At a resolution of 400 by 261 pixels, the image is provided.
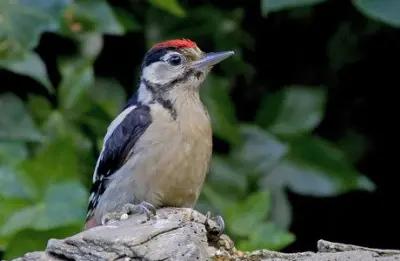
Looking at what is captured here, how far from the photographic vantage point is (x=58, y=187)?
153 inches

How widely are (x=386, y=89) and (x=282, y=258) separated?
192cm

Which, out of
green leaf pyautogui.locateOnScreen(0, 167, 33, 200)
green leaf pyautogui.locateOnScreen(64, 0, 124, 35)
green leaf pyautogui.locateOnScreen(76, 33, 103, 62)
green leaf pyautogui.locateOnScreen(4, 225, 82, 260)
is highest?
green leaf pyautogui.locateOnScreen(64, 0, 124, 35)

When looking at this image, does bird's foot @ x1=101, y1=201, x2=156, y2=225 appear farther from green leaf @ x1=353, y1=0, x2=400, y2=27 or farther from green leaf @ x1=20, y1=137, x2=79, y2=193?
green leaf @ x1=353, y1=0, x2=400, y2=27

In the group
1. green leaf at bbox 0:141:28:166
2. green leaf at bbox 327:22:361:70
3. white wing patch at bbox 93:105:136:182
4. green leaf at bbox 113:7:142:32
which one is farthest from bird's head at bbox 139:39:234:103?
green leaf at bbox 327:22:361:70

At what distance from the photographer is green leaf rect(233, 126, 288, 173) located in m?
4.36

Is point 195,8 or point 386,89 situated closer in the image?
point 195,8

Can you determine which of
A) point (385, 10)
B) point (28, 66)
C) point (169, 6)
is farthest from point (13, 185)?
point (385, 10)

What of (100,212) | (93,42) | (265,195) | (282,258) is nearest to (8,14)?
(93,42)

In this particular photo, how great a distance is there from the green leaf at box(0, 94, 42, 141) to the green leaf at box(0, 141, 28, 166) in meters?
0.02

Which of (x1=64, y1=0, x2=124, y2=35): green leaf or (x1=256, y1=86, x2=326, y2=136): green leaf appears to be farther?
(x1=256, y1=86, x2=326, y2=136): green leaf

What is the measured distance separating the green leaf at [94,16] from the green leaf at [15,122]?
0.33 meters

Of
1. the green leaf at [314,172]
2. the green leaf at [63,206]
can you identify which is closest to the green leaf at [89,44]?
the green leaf at [63,206]

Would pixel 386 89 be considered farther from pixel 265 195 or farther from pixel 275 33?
pixel 265 195

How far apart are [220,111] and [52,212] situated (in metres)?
0.83
